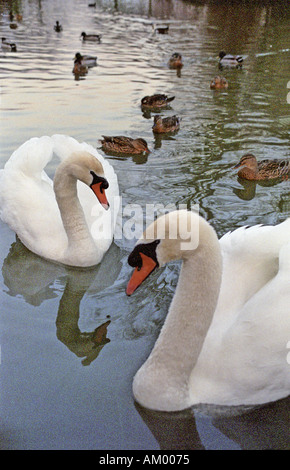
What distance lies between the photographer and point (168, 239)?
309 cm

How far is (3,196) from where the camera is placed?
19.1 feet

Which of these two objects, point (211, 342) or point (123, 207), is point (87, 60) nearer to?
point (123, 207)

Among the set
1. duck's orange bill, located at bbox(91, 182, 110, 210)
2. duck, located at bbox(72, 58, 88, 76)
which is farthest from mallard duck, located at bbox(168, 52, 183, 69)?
duck's orange bill, located at bbox(91, 182, 110, 210)

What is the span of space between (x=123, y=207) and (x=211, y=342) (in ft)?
10.6

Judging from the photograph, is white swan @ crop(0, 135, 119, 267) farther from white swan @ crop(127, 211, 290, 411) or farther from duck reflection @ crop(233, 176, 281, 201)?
white swan @ crop(127, 211, 290, 411)

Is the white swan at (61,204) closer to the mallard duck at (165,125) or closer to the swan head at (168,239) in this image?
the swan head at (168,239)

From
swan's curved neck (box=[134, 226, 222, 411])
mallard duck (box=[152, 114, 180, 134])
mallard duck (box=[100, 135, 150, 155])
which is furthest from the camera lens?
mallard duck (box=[152, 114, 180, 134])

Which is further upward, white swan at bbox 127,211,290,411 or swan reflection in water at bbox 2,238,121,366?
white swan at bbox 127,211,290,411

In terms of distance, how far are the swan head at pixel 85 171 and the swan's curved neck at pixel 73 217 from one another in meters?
0.09

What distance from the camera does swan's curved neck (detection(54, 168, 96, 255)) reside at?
5.12 meters

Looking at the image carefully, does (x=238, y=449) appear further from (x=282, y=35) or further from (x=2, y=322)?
(x=282, y=35)

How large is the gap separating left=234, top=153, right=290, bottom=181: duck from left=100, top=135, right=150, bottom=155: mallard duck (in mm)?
1562

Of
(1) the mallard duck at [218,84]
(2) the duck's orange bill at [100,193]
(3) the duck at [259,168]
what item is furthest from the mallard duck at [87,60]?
(2) the duck's orange bill at [100,193]

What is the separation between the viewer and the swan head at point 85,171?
4.94 m
